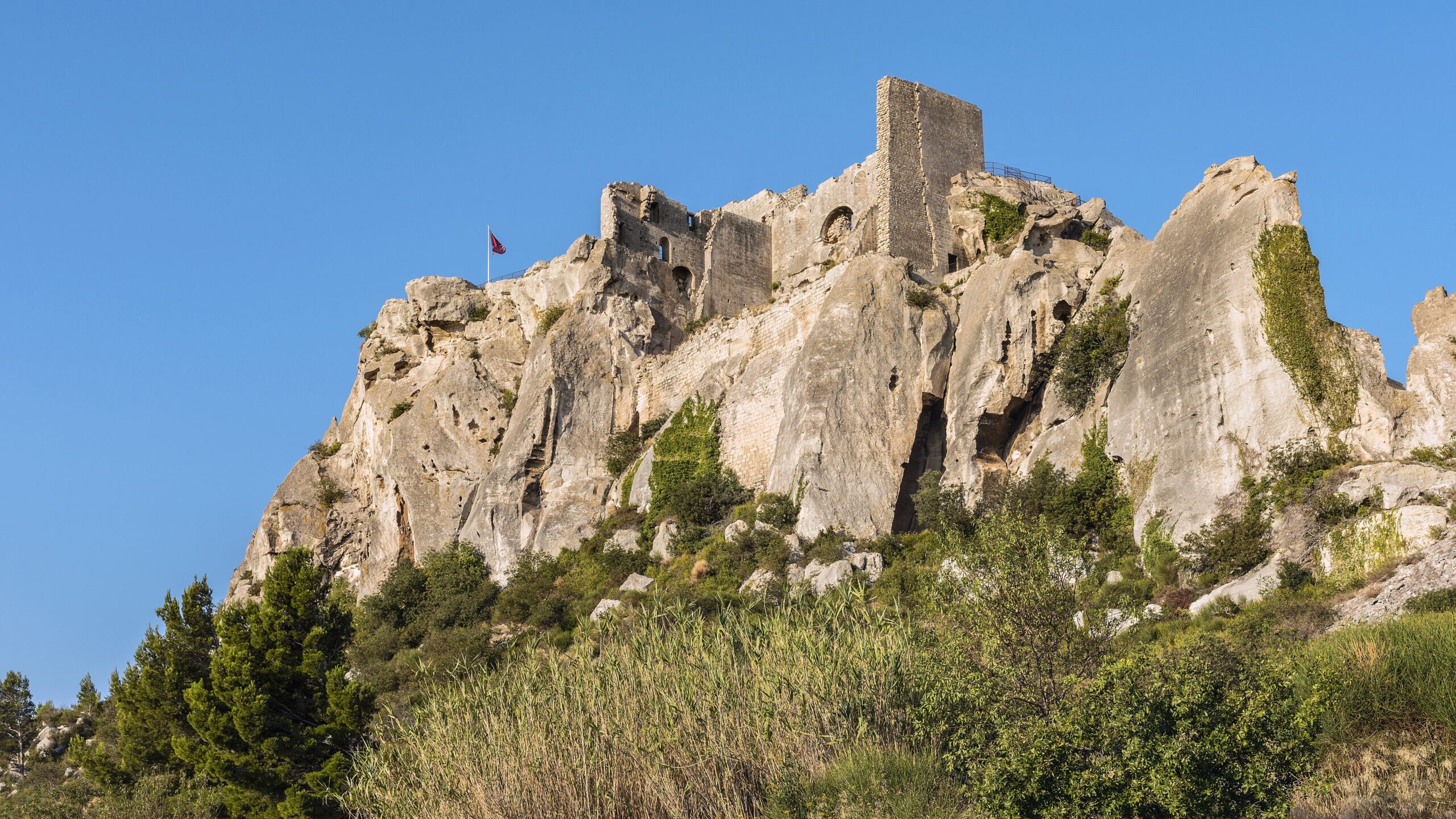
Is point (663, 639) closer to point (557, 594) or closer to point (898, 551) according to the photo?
point (898, 551)

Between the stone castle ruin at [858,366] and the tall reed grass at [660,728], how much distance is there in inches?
375

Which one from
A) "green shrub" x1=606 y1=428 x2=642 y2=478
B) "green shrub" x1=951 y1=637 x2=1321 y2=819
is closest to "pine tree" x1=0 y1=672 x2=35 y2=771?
"green shrub" x1=606 y1=428 x2=642 y2=478

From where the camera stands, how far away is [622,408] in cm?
4056

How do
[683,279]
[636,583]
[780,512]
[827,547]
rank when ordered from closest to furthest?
[827,547] < [780,512] < [636,583] < [683,279]

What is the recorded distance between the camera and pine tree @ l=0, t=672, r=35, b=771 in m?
41.3

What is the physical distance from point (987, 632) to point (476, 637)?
672 inches

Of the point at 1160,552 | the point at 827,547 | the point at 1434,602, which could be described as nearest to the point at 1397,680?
the point at 1434,602

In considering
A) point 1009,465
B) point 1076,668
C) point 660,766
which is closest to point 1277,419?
point 1009,465

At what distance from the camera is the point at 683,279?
46.0 metres

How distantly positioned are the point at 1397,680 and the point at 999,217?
24334mm

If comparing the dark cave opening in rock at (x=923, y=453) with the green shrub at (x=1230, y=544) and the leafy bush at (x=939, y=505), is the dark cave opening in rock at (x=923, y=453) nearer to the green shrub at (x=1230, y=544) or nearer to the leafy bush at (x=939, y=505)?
the leafy bush at (x=939, y=505)

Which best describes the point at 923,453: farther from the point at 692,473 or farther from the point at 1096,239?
the point at 1096,239

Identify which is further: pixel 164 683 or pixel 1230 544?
pixel 164 683

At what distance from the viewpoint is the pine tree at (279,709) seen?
22.0 meters
